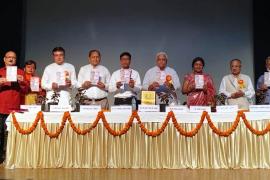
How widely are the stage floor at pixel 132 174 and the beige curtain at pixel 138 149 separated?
129 millimetres

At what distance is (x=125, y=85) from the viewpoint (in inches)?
216

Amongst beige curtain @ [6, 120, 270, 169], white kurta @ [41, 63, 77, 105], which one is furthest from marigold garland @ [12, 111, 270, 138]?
white kurta @ [41, 63, 77, 105]

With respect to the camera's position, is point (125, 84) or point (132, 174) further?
point (125, 84)

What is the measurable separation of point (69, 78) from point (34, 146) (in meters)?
1.07

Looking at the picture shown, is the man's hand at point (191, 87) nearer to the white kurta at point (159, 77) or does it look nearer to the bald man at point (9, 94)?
the white kurta at point (159, 77)

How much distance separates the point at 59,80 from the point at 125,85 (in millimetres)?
921

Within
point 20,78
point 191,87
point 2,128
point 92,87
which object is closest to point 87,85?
point 92,87

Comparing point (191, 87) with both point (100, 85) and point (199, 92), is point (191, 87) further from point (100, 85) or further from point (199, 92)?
point (100, 85)

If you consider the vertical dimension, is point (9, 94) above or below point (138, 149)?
above

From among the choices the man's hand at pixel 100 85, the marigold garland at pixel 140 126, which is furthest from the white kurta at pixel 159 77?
the marigold garland at pixel 140 126

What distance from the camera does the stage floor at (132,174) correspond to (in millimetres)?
4160

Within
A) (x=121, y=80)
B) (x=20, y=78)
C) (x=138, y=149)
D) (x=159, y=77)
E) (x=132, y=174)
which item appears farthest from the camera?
(x=159, y=77)

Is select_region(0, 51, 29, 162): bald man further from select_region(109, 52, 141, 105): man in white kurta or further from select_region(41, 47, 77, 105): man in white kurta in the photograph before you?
select_region(109, 52, 141, 105): man in white kurta

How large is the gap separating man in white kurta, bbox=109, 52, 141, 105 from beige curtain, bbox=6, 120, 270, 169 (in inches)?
34.0
